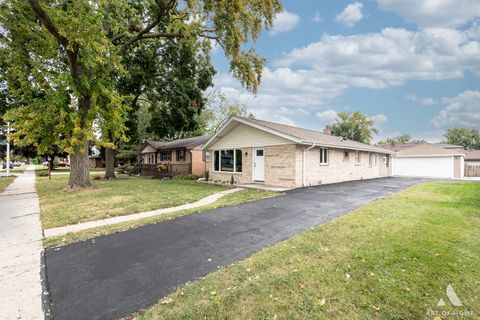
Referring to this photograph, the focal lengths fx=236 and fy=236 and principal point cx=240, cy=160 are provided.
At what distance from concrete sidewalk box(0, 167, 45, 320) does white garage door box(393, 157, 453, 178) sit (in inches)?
1212

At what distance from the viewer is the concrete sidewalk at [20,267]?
2.72 m

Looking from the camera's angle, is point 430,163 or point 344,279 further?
point 430,163

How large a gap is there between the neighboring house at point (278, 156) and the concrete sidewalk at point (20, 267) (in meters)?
10.8

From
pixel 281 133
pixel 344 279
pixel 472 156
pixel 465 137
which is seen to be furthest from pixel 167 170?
pixel 465 137

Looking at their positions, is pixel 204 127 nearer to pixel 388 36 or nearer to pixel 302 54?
pixel 302 54

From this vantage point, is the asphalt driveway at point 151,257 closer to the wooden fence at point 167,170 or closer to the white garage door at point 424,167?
the wooden fence at point 167,170

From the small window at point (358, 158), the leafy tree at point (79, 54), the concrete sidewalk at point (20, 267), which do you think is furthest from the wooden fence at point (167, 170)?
the concrete sidewalk at point (20, 267)

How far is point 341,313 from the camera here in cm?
256

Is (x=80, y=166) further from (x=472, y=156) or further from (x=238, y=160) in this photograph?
(x=472, y=156)

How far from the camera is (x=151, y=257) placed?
4.07 meters

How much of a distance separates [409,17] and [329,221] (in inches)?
528

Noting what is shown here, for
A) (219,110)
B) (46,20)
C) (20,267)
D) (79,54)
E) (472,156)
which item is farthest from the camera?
(219,110)

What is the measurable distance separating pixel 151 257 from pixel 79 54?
12.4 meters

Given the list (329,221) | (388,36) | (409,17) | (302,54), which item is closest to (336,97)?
(302,54)
